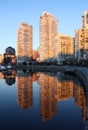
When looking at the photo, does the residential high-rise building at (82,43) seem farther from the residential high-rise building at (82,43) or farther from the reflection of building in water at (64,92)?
the reflection of building in water at (64,92)

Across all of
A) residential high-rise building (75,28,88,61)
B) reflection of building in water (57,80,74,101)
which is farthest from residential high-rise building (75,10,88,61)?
reflection of building in water (57,80,74,101)

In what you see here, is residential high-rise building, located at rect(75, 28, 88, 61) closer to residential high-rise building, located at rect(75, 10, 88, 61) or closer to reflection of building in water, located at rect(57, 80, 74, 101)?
residential high-rise building, located at rect(75, 10, 88, 61)

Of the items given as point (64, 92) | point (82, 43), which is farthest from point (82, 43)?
point (64, 92)

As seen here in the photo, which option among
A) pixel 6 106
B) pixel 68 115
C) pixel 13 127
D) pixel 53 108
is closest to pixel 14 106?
pixel 6 106

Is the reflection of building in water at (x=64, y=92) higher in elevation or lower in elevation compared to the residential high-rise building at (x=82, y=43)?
lower

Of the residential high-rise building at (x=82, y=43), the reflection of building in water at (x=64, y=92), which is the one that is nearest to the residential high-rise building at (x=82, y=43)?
the residential high-rise building at (x=82, y=43)

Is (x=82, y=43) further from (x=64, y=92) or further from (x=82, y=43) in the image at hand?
(x=64, y=92)

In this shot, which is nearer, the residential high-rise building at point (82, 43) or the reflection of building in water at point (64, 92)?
the reflection of building in water at point (64, 92)

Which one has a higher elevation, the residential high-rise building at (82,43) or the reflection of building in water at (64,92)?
the residential high-rise building at (82,43)

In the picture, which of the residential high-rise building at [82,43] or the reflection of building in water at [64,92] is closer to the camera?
the reflection of building in water at [64,92]

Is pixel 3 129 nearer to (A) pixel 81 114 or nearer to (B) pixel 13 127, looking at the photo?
(B) pixel 13 127

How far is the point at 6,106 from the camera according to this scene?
27125mm

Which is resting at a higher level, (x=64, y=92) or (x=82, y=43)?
(x=82, y=43)

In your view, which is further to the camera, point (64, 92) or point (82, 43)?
point (82, 43)
